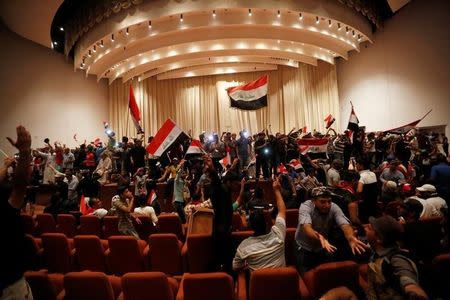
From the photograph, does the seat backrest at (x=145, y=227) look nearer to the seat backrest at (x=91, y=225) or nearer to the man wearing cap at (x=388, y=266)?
the seat backrest at (x=91, y=225)

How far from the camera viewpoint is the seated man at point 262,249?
328 centimetres

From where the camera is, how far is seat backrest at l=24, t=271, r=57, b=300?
2.92 m

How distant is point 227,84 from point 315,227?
17535 millimetres

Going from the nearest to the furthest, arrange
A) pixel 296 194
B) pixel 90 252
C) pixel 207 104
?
1. pixel 90 252
2. pixel 296 194
3. pixel 207 104

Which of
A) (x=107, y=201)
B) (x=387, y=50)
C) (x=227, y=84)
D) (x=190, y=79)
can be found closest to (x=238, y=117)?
(x=227, y=84)

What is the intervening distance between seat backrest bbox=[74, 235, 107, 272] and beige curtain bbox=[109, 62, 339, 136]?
1549cm

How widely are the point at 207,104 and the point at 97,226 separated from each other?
15370 millimetres

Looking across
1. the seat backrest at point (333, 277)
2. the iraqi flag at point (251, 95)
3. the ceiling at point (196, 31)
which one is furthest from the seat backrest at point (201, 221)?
the ceiling at point (196, 31)

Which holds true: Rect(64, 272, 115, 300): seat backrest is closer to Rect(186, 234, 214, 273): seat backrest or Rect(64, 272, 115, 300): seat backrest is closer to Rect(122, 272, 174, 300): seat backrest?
Rect(122, 272, 174, 300): seat backrest

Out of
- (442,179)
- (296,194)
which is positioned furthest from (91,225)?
(442,179)

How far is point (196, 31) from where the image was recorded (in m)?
13.5

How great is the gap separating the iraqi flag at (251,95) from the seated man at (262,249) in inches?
314

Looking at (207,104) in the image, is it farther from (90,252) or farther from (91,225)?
(90,252)

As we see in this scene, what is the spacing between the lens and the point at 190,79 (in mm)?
20703
